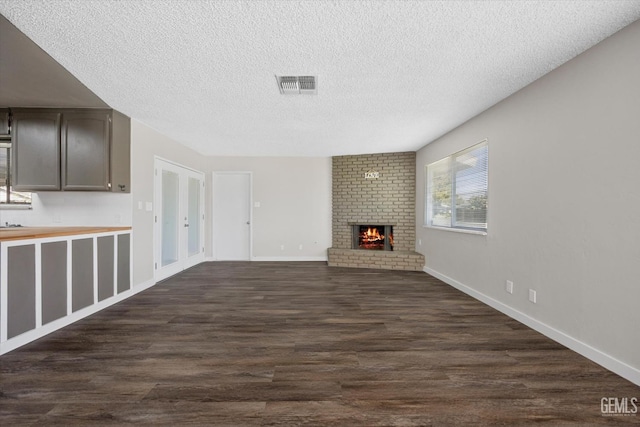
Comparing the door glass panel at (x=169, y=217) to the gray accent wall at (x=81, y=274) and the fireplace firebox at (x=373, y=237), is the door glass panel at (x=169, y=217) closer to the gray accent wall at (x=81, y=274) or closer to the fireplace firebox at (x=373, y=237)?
the gray accent wall at (x=81, y=274)

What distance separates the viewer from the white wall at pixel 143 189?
4.05m

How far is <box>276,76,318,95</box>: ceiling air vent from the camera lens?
279 centimetres

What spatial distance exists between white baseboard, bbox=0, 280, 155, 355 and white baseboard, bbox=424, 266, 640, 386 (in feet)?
15.3

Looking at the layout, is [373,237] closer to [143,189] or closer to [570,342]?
[570,342]

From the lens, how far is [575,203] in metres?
2.40

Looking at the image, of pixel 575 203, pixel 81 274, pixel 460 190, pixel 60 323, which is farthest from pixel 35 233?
pixel 460 190

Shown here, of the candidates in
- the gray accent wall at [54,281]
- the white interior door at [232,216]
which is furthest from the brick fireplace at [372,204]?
the gray accent wall at [54,281]

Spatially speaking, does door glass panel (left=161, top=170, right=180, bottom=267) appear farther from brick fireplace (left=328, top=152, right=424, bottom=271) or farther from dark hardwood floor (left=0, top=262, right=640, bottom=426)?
brick fireplace (left=328, top=152, right=424, bottom=271)

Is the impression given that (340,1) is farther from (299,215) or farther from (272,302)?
(299,215)

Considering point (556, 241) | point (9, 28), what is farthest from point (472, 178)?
point (9, 28)

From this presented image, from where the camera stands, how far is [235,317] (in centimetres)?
311

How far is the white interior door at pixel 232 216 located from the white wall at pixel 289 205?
201 mm

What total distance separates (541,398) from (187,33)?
3.40 metres

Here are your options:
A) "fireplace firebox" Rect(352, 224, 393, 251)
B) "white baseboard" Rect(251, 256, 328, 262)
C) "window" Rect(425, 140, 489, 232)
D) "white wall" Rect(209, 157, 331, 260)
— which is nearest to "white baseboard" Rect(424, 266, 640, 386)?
"window" Rect(425, 140, 489, 232)
